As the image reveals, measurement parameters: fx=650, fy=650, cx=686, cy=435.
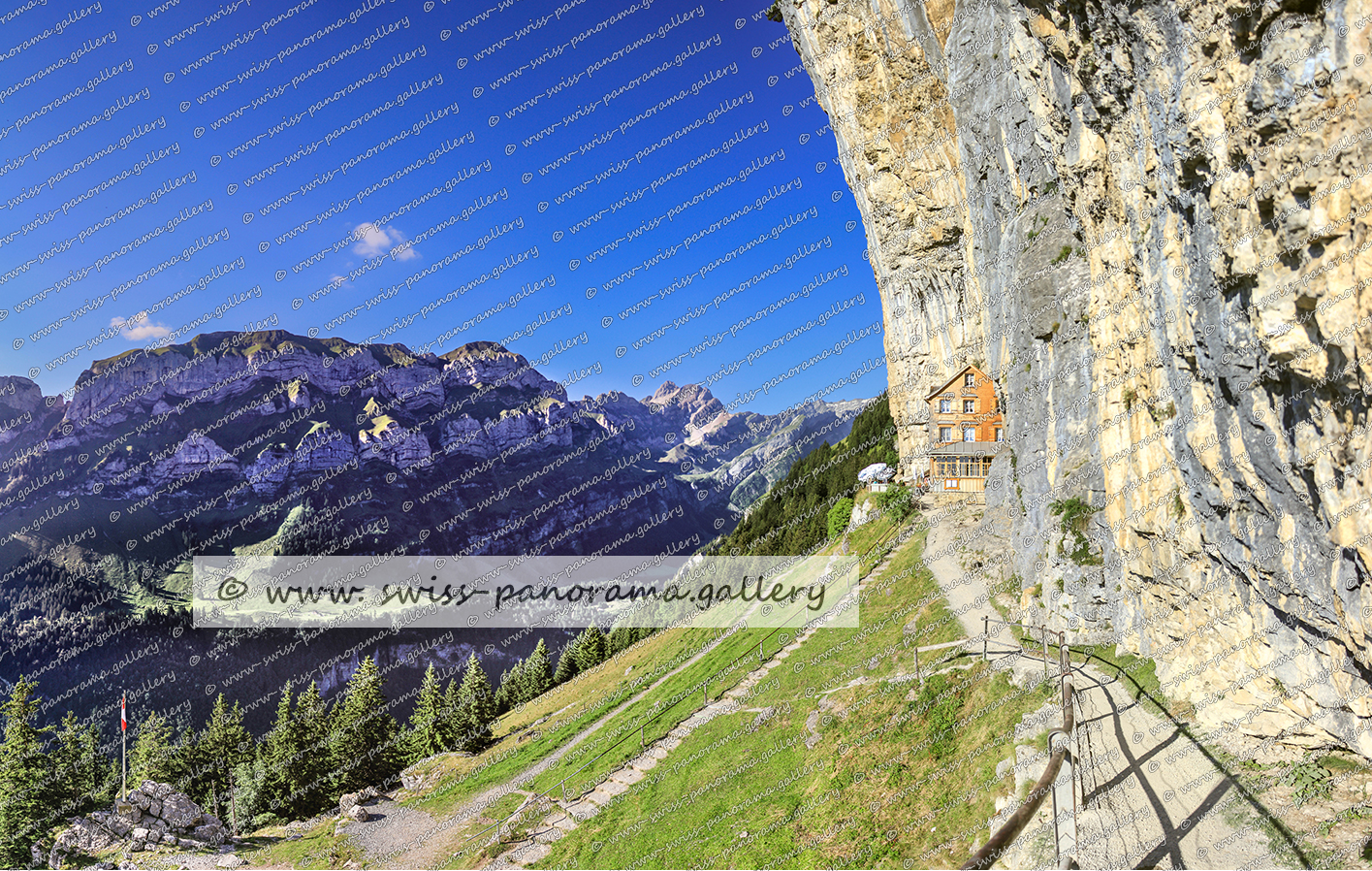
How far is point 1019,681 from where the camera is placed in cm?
1602

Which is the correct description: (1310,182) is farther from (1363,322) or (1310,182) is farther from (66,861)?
(66,861)

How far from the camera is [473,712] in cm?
4791

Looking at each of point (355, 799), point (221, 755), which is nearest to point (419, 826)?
point (355, 799)

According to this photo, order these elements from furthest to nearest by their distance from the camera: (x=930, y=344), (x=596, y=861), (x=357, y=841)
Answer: (x=930, y=344) < (x=357, y=841) < (x=596, y=861)

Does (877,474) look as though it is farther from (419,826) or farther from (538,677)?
(419,826)

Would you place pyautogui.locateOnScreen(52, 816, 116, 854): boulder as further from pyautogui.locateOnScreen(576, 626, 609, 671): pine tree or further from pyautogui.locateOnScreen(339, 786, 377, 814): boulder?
pyautogui.locateOnScreen(576, 626, 609, 671): pine tree

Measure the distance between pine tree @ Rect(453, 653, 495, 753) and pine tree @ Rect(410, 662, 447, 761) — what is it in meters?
1.17

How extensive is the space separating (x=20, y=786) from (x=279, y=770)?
12.8 metres

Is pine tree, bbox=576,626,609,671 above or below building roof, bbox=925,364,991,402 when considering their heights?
below

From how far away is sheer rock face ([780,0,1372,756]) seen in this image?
7758 millimetres

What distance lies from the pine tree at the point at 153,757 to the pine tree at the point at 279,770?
6104 millimetres

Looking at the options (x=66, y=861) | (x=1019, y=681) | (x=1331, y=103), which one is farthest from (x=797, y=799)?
(x=66, y=861)

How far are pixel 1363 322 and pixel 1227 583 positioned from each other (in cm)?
725

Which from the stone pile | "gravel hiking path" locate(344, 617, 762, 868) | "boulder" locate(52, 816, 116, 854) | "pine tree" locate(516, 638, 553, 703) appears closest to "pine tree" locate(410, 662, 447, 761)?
"gravel hiking path" locate(344, 617, 762, 868)
